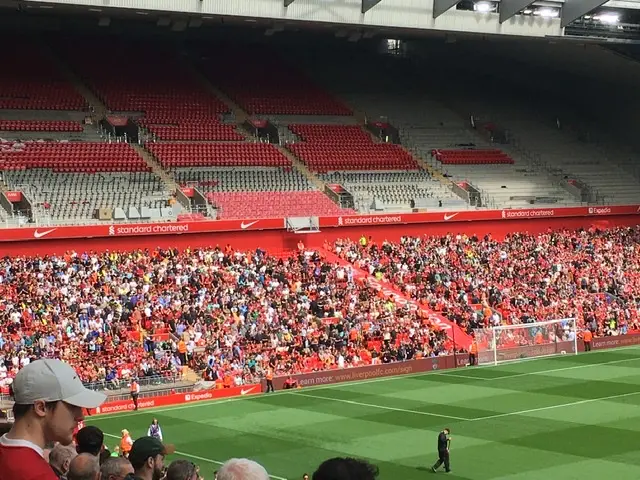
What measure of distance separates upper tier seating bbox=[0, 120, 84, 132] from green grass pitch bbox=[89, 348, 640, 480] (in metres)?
22.1

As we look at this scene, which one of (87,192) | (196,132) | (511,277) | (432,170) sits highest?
(196,132)

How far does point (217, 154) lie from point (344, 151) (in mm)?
8248

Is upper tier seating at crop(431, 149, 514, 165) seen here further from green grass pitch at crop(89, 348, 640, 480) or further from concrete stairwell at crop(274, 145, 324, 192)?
green grass pitch at crop(89, 348, 640, 480)

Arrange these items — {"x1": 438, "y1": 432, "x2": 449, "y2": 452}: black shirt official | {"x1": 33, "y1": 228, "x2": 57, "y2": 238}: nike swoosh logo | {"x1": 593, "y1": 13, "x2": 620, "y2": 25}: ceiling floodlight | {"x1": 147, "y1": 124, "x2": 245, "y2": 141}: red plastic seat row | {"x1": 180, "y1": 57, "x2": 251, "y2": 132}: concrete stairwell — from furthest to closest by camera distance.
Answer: {"x1": 180, "y1": 57, "x2": 251, "y2": 132}: concrete stairwell → {"x1": 147, "y1": 124, "x2": 245, "y2": 141}: red plastic seat row → {"x1": 593, "y1": 13, "x2": 620, "y2": 25}: ceiling floodlight → {"x1": 33, "y1": 228, "x2": 57, "y2": 238}: nike swoosh logo → {"x1": 438, "y1": 432, "x2": 449, "y2": 452}: black shirt official

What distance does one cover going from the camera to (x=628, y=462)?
24812 mm

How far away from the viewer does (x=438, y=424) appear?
102 feet

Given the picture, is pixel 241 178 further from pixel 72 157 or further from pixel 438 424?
pixel 438 424

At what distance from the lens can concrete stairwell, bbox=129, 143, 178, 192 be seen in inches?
2018

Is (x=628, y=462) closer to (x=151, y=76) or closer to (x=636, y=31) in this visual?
(x=636, y=31)

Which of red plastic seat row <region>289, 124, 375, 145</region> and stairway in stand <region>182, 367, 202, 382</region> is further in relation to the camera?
red plastic seat row <region>289, 124, 375, 145</region>

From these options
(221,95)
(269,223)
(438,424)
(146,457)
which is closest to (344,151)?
(221,95)

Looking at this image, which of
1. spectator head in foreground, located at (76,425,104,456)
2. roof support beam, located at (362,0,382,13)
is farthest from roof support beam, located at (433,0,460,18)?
spectator head in foreground, located at (76,425,104,456)

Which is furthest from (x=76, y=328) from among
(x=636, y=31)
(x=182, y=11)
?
(x=636, y=31)

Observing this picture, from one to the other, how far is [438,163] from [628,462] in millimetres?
38287
